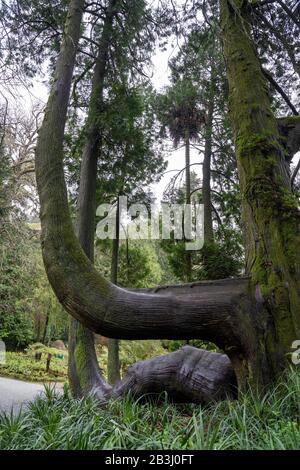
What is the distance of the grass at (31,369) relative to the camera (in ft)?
42.2

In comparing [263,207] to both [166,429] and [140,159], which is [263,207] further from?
[140,159]

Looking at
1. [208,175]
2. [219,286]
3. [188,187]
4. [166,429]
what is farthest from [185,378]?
[188,187]

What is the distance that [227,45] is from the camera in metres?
4.52

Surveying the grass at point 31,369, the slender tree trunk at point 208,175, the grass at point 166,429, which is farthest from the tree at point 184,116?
the grass at point 31,369

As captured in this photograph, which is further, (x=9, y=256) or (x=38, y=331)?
(x=38, y=331)

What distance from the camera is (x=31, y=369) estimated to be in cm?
1352

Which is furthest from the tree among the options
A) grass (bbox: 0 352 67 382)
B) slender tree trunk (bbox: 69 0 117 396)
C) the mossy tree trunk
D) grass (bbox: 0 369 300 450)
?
grass (bbox: 0 352 67 382)

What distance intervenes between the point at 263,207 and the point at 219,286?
985mm

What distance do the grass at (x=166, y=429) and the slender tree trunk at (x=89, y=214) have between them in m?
1.92

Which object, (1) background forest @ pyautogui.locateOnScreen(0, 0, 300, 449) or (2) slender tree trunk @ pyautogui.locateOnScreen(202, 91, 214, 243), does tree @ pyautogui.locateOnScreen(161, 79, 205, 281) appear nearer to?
(1) background forest @ pyautogui.locateOnScreen(0, 0, 300, 449)

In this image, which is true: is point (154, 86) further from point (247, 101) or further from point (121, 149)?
point (247, 101)

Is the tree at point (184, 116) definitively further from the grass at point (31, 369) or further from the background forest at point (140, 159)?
the grass at point (31, 369)

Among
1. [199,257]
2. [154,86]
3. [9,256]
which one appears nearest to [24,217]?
[9,256]
